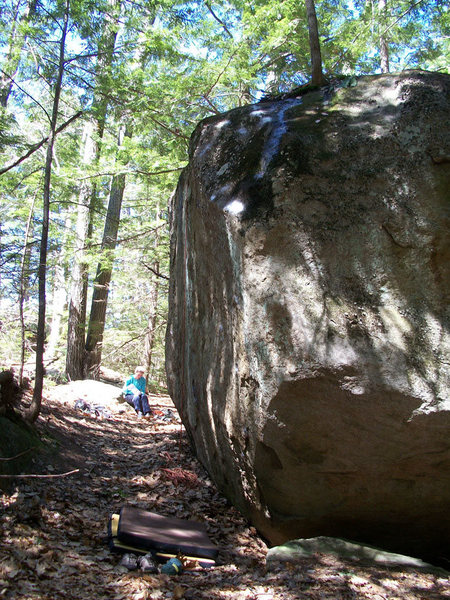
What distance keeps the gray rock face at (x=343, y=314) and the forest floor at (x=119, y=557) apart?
613mm

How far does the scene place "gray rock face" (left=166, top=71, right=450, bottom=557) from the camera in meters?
3.71

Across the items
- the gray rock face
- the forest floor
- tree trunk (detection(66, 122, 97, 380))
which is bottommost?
the forest floor

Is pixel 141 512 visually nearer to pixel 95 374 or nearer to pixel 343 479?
pixel 343 479

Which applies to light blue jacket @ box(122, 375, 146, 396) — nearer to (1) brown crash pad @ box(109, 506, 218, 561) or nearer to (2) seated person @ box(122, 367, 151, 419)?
(2) seated person @ box(122, 367, 151, 419)

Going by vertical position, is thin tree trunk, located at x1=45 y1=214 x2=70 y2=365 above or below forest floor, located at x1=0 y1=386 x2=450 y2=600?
above

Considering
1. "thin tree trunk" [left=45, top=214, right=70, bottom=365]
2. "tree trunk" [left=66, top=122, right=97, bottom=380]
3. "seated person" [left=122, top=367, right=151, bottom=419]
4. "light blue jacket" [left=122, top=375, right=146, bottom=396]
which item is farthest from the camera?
"thin tree trunk" [left=45, top=214, right=70, bottom=365]

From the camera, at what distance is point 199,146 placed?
5.46m

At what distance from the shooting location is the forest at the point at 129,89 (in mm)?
7004

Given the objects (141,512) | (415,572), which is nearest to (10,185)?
(141,512)

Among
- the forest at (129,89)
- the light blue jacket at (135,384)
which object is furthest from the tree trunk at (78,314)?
the light blue jacket at (135,384)

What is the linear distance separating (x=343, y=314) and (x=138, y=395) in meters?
7.41

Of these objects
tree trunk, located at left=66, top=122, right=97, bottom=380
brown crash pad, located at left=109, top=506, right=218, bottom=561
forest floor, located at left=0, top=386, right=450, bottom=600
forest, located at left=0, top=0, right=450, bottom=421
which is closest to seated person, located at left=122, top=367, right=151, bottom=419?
forest, located at left=0, top=0, right=450, bottom=421

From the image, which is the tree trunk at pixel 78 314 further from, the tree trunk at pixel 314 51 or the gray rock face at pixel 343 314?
the gray rock face at pixel 343 314

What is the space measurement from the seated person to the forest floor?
3.24m
